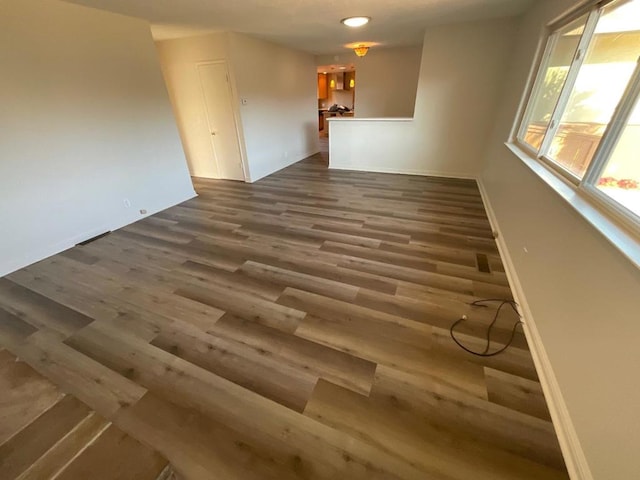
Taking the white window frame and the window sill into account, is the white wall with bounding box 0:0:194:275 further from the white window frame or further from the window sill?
the white window frame

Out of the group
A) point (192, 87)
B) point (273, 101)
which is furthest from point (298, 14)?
point (192, 87)

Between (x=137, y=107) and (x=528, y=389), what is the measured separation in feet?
16.7

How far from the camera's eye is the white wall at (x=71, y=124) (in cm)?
263

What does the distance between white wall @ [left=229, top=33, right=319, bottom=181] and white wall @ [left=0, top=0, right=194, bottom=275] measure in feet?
4.71

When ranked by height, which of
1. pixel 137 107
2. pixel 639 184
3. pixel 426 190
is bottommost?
pixel 426 190

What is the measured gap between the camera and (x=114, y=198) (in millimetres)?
3623

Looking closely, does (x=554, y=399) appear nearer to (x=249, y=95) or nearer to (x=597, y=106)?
(x=597, y=106)

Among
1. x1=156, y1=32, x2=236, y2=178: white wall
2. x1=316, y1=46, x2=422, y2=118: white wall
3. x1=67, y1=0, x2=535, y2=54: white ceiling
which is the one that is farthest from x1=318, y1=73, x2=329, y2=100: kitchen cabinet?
x1=156, y1=32, x2=236, y2=178: white wall

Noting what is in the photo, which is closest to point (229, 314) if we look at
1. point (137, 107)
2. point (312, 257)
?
point (312, 257)

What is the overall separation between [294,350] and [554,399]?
147cm

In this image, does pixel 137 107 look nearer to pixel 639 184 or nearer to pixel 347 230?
pixel 347 230

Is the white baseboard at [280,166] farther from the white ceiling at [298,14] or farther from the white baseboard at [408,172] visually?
the white ceiling at [298,14]

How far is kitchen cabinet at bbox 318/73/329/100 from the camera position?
12.4 m

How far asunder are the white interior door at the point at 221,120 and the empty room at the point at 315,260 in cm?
5
